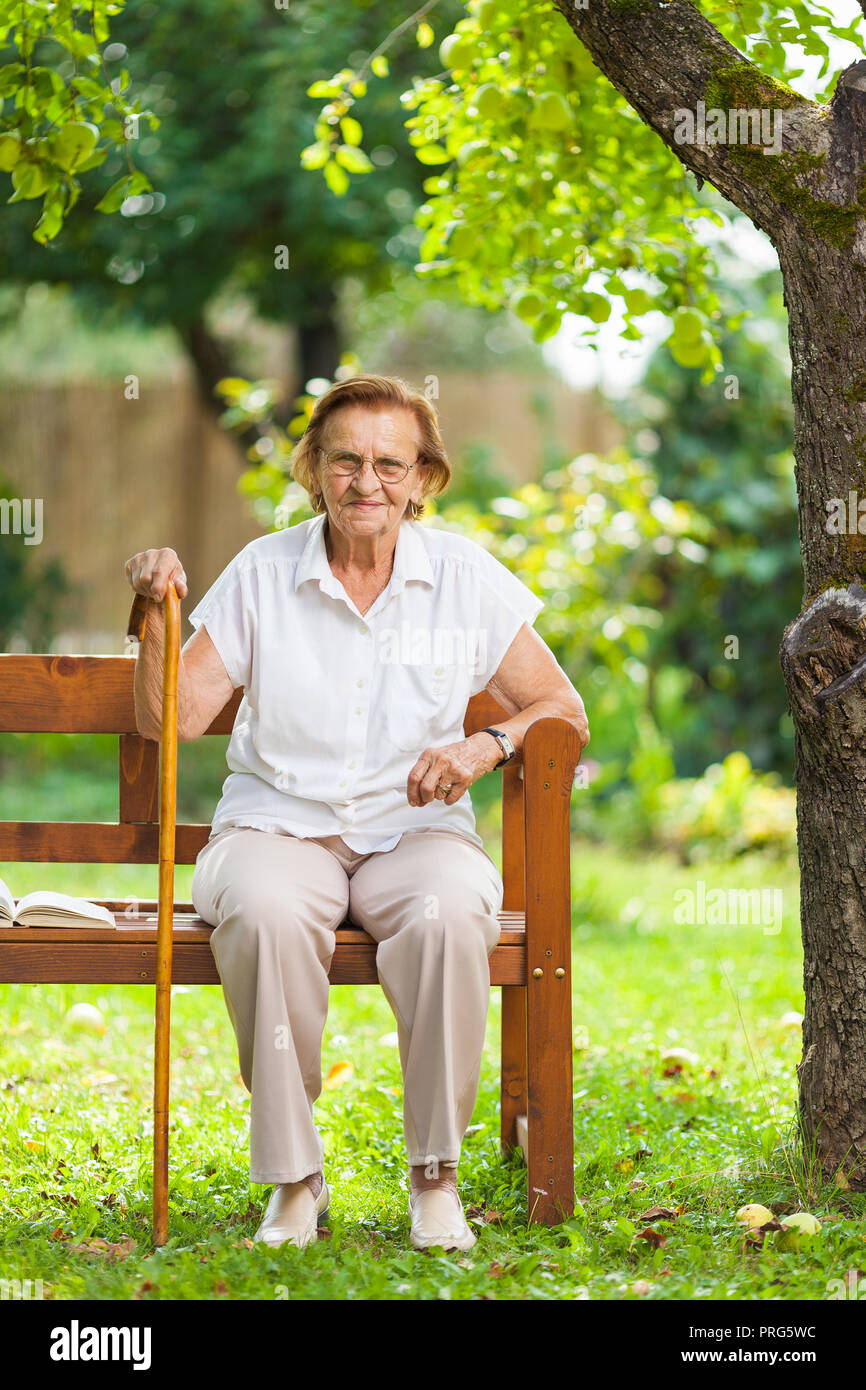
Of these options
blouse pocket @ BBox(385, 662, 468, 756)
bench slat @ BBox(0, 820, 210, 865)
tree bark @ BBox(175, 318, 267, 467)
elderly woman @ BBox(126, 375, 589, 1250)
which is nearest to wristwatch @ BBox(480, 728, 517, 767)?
elderly woman @ BBox(126, 375, 589, 1250)

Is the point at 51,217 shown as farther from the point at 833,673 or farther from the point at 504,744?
the point at 833,673

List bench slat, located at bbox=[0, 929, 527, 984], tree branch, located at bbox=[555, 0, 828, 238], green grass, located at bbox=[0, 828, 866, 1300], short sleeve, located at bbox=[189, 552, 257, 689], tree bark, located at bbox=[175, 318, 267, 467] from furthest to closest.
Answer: tree bark, located at bbox=[175, 318, 267, 467]
short sleeve, located at bbox=[189, 552, 257, 689]
tree branch, located at bbox=[555, 0, 828, 238]
bench slat, located at bbox=[0, 929, 527, 984]
green grass, located at bbox=[0, 828, 866, 1300]

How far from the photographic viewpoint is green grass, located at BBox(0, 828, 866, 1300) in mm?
2205

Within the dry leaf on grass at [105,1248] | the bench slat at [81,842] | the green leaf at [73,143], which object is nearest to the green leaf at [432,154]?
the green leaf at [73,143]

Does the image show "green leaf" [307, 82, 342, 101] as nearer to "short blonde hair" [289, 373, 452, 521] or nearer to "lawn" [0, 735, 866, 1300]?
"short blonde hair" [289, 373, 452, 521]

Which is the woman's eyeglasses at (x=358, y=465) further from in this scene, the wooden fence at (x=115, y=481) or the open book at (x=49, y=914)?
the wooden fence at (x=115, y=481)

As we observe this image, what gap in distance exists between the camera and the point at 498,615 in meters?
2.77

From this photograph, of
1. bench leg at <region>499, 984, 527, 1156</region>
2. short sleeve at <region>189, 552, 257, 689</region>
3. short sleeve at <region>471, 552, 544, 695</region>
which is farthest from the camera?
bench leg at <region>499, 984, 527, 1156</region>

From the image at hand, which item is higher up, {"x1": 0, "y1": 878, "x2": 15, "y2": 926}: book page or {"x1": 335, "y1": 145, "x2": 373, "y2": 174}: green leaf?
{"x1": 335, "y1": 145, "x2": 373, "y2": 174}: green leaf

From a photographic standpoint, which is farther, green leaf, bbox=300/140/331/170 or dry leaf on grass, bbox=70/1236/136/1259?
green leaf, bbox=300/140/331/170

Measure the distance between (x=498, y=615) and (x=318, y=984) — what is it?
0.82 metres

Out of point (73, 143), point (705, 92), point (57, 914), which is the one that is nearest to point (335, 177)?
point (73, 143)

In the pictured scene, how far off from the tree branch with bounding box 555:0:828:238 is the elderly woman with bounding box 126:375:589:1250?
709mm

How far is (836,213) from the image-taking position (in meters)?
2.50
